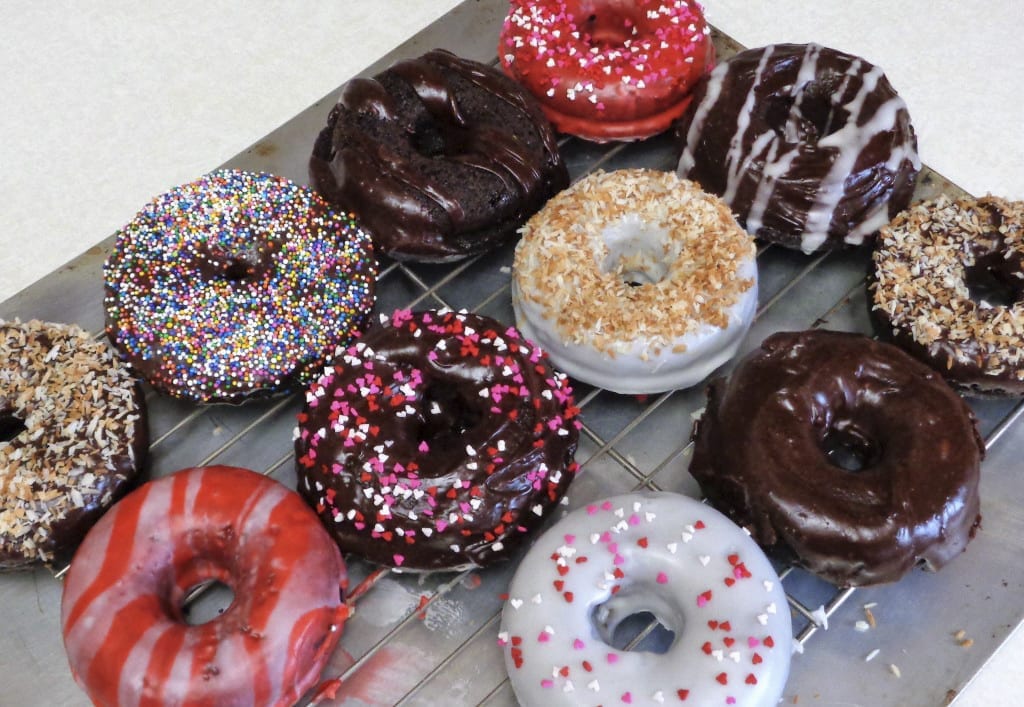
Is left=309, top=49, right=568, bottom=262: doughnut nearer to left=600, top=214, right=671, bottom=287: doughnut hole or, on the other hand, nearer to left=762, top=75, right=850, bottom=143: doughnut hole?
left=600, top=214, right=671, bottom=287: doughnut hole

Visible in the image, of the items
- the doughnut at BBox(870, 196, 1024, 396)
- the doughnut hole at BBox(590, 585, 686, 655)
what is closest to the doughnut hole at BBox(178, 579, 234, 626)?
the doughnut hole at BBox(590, 585, 686, 655)

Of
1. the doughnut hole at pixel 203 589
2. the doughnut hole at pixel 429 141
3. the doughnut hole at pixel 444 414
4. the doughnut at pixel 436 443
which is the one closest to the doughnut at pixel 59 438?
the doughnut hole at pixel 203 589

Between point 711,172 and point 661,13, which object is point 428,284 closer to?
point 711,172

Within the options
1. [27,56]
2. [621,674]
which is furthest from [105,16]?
[621,674]

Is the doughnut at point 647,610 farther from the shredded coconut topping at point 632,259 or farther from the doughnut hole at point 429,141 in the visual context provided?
the doughnut hole at point 429,141

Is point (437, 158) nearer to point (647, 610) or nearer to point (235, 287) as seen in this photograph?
point (235, 287)
